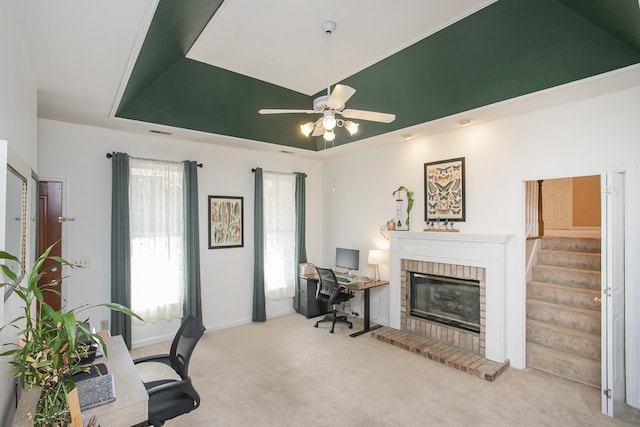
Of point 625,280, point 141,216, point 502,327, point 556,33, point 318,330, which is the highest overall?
point 556,33

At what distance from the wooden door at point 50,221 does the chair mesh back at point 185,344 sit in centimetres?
215

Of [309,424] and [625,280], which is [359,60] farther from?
[309,424]

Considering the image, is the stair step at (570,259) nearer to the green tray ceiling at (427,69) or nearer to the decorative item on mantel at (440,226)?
the decorative item on mantel at (440,226)

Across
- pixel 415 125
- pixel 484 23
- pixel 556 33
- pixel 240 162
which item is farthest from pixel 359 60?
pixel 240 162

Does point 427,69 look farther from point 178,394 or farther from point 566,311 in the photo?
point 178,394

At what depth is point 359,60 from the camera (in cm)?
404

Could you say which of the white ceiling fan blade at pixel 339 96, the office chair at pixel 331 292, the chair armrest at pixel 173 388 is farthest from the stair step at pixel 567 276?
the chair armrest at pixel 173 388

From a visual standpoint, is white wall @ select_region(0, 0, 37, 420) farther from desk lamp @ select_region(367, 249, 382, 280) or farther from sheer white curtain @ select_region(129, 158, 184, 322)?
desk lamp @ select_region(367, 249, 382, 280)

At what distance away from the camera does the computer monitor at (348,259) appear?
5.42m

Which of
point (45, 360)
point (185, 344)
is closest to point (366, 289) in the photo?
point (185, 344)

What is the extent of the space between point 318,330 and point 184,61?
402 cm

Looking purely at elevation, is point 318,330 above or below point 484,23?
below

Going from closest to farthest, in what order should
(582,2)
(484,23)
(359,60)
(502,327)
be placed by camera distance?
(582,2)
(484,23)
(502,327)
(359,60)

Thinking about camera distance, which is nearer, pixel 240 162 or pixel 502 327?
pixel 502 327
